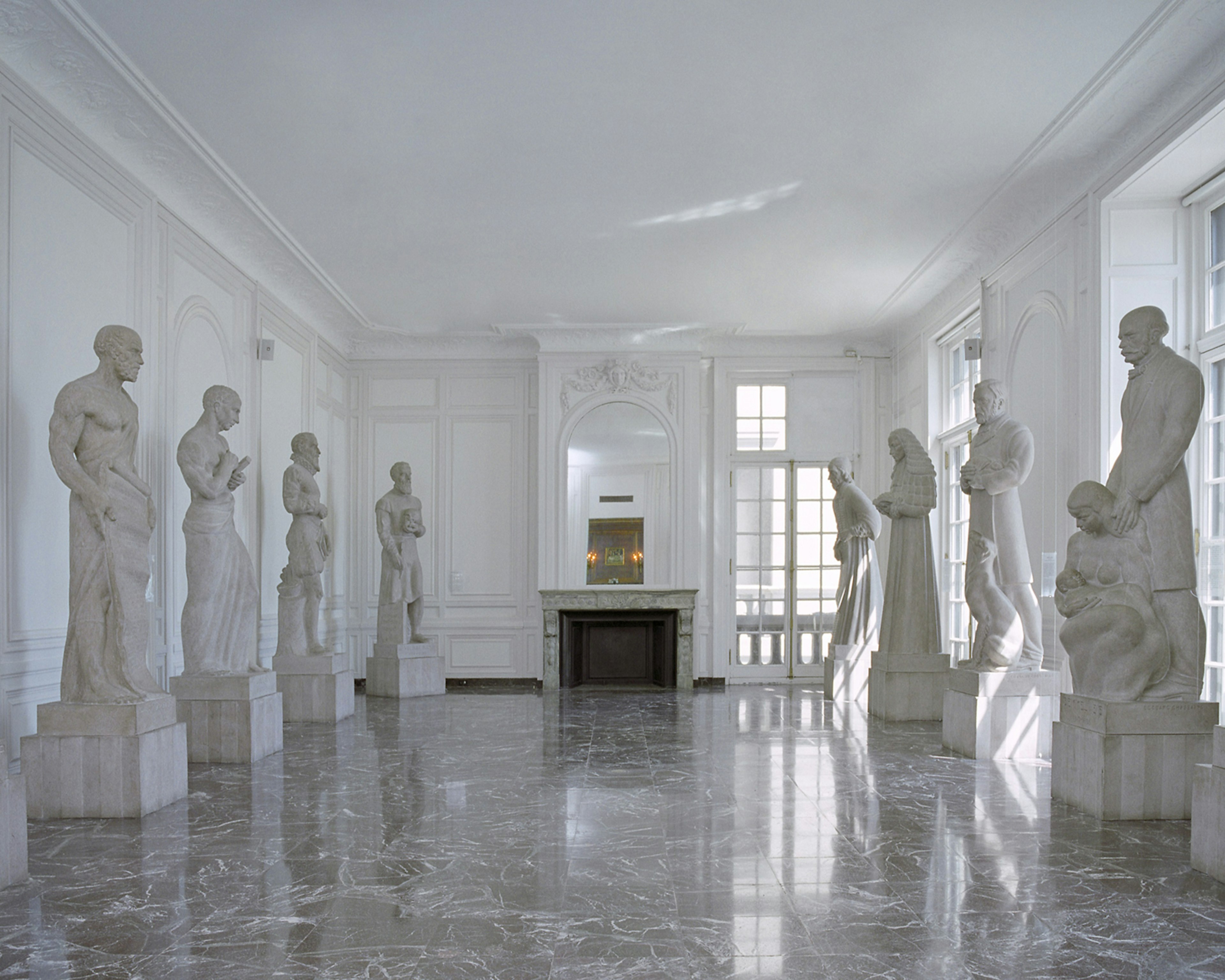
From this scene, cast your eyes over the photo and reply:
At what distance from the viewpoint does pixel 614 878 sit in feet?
12.0

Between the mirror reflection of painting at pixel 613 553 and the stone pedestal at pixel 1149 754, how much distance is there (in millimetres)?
6107

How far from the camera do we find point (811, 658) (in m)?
10.7

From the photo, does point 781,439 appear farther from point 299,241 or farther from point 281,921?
point 281,921

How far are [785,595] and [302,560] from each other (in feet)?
17.1

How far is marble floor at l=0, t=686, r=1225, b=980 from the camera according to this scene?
9.48 feet

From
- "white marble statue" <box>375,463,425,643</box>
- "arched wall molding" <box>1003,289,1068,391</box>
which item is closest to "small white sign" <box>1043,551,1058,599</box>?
"arched wall molding" <box>1003,289,1068,391</box>

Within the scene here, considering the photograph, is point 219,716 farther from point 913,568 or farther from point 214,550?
point 913,568

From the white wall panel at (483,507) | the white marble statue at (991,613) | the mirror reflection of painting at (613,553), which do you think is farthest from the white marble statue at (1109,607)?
the white wall panel at (483,507)

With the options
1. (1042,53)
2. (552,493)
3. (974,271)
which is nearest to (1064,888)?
(1042,53)

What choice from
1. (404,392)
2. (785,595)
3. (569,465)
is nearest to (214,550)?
(569,465)

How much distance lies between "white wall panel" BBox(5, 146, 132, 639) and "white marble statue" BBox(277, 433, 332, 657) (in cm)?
231

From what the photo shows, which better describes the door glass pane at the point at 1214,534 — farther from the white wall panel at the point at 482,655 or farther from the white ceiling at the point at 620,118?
the white wall panel at the point at 482,655

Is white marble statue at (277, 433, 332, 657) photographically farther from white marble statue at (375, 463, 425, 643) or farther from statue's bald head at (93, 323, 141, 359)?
statue's bald head at (93, 323, 141, 359)

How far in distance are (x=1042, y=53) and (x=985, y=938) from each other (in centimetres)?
401
